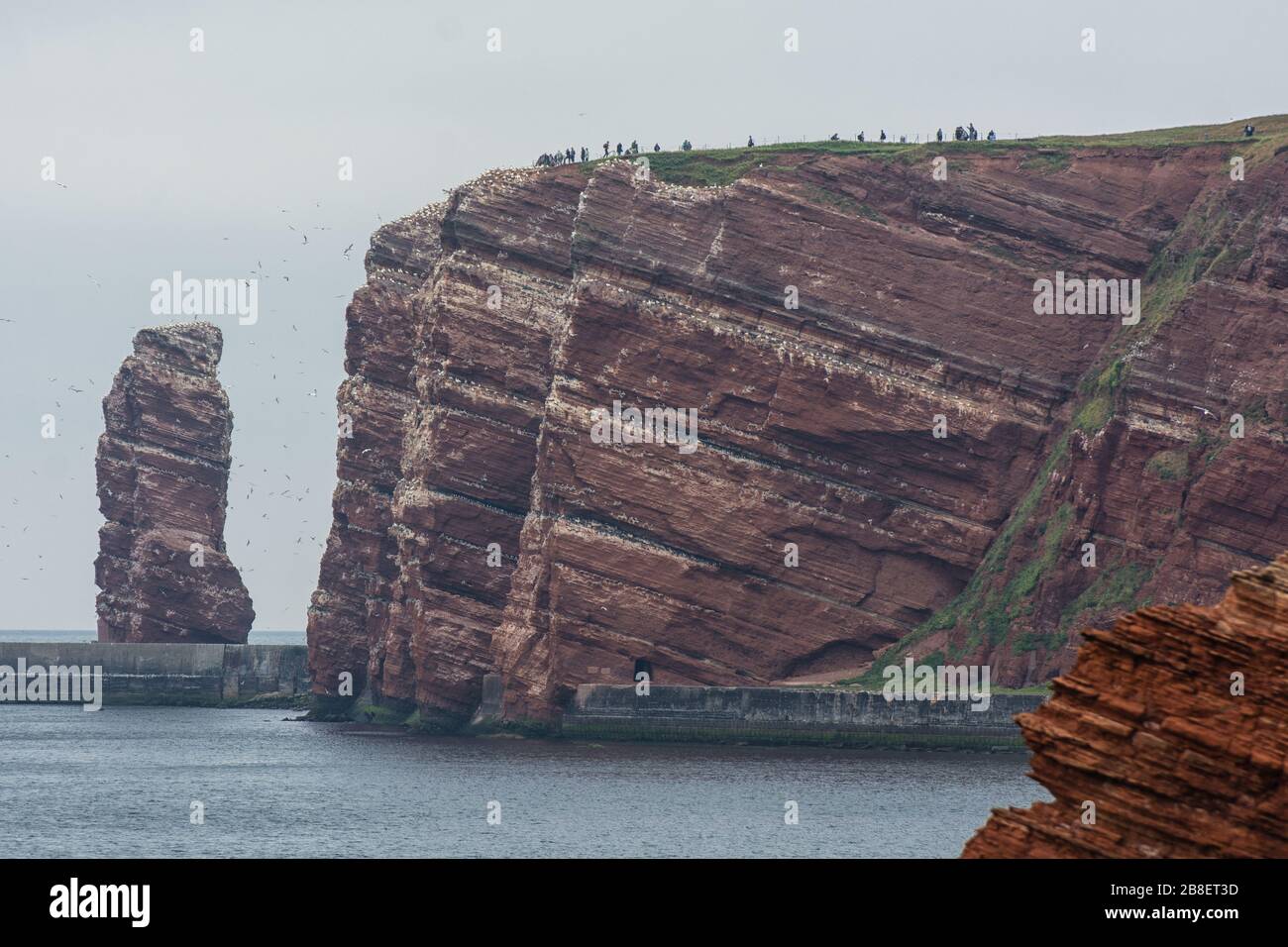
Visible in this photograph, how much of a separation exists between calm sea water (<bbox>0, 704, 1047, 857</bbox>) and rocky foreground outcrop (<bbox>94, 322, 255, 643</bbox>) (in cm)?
4183

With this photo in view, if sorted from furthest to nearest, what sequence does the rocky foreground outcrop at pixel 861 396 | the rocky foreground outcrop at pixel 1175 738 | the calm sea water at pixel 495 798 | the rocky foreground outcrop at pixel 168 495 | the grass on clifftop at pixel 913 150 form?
the rocky foreground outcrop at pixel 168 495 < the grass on clifftop at pixel 913 150 < the rocky foreground outcrop at pixel 861 396 < the calm sea water at pixel 495 798 < the rocky foreground outcrop at pixel 1175 738

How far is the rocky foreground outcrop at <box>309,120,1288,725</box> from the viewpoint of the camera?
109438mm

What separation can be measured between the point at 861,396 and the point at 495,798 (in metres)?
36.6

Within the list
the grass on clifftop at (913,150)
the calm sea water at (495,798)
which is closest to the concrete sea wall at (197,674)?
the calm sea water at (495,798)

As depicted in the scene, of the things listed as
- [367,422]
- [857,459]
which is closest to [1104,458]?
[857,459]

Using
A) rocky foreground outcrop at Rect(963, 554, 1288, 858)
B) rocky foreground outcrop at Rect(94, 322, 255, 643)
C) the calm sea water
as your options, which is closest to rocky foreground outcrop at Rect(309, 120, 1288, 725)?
the calm sea water

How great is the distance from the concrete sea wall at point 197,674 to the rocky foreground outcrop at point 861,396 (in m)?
52.3

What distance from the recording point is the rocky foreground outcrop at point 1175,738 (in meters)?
31.3

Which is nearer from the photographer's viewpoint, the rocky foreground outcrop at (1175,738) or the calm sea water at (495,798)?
the rocky foreground outcrop at (1175,738)

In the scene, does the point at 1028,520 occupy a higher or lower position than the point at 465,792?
higher

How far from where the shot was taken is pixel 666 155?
124688mm

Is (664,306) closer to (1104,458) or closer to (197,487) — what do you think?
(1104,458)

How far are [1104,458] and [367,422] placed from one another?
5138 centimetres

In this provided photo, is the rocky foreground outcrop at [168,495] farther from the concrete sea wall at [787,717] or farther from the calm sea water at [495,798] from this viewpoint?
the concrete sea wall at [787,717]
